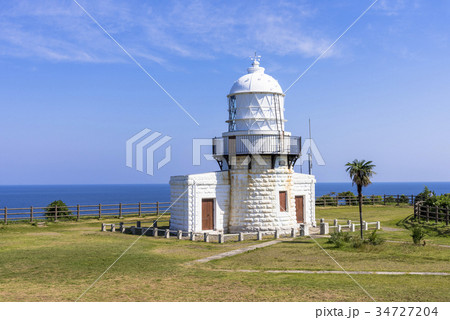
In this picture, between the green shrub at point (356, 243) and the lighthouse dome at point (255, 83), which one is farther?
the lighthouse dome at point (255, 83)

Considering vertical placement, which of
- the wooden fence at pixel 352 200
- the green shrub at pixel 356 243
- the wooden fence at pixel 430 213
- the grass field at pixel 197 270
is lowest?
the grass field at pixel 197 270

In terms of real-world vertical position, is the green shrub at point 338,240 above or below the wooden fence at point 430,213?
below

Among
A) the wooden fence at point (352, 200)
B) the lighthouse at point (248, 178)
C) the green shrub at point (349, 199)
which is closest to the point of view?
the lighthouse at point (248, 178)

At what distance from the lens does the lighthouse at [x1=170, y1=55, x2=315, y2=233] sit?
993 inches

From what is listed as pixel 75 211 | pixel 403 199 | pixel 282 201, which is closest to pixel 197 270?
pixel 282 201

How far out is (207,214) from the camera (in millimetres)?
25391

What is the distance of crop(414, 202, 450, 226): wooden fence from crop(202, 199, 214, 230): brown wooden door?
45.8 ft

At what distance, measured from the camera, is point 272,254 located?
18.2 metres

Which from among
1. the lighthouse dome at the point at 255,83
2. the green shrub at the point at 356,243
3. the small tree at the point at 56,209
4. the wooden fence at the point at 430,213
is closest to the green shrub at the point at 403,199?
the wooden fence at the point at 430,213

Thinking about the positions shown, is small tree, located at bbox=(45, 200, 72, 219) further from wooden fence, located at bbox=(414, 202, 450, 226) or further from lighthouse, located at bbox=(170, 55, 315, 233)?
wooden fence, located at bbox=(414, 202, 450, 226)

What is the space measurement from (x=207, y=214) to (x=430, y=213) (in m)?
15.4

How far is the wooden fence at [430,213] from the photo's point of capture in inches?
1067

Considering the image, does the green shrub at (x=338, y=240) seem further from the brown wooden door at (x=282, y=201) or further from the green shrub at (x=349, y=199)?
the green shrub at (x=349, y=199)

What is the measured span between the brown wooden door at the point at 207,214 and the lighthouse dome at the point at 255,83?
22.4ft
